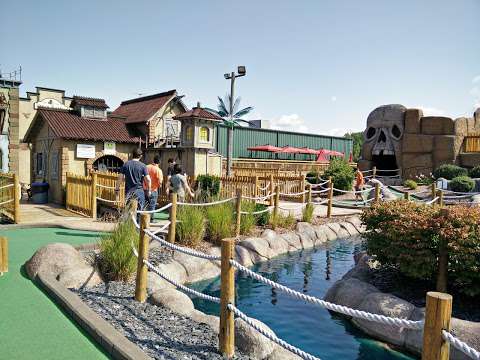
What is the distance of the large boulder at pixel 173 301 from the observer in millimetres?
5571

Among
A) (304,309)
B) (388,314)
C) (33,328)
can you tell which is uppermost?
(33,328)

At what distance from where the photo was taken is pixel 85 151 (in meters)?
15.9

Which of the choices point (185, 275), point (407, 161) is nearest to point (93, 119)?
point (185, 275)

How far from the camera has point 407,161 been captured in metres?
27.1

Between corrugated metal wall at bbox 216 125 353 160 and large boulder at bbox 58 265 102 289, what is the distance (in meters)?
21.7

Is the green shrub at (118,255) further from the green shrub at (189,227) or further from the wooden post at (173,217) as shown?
the green shrub at (189,227)

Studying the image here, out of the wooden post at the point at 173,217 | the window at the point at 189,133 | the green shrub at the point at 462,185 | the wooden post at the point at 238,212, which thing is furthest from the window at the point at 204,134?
the green shrub at the point at 462,185

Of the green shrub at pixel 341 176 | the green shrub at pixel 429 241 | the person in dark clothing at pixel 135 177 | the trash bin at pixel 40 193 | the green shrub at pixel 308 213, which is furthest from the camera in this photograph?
the green shrub at pixel 341 176

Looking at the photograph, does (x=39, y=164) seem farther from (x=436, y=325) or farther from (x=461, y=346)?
(x=461, y=346)

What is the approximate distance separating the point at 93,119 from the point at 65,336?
14.6 metres

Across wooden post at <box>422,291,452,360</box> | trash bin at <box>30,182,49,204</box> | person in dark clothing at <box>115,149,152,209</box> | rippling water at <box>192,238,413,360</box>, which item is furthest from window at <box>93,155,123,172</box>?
wooden post at <box>422,291,452,360</box>

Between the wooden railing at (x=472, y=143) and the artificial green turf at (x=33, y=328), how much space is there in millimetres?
26364

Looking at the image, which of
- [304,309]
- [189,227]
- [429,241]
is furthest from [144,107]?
[429,241]

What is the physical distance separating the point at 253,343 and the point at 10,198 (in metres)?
8.88
